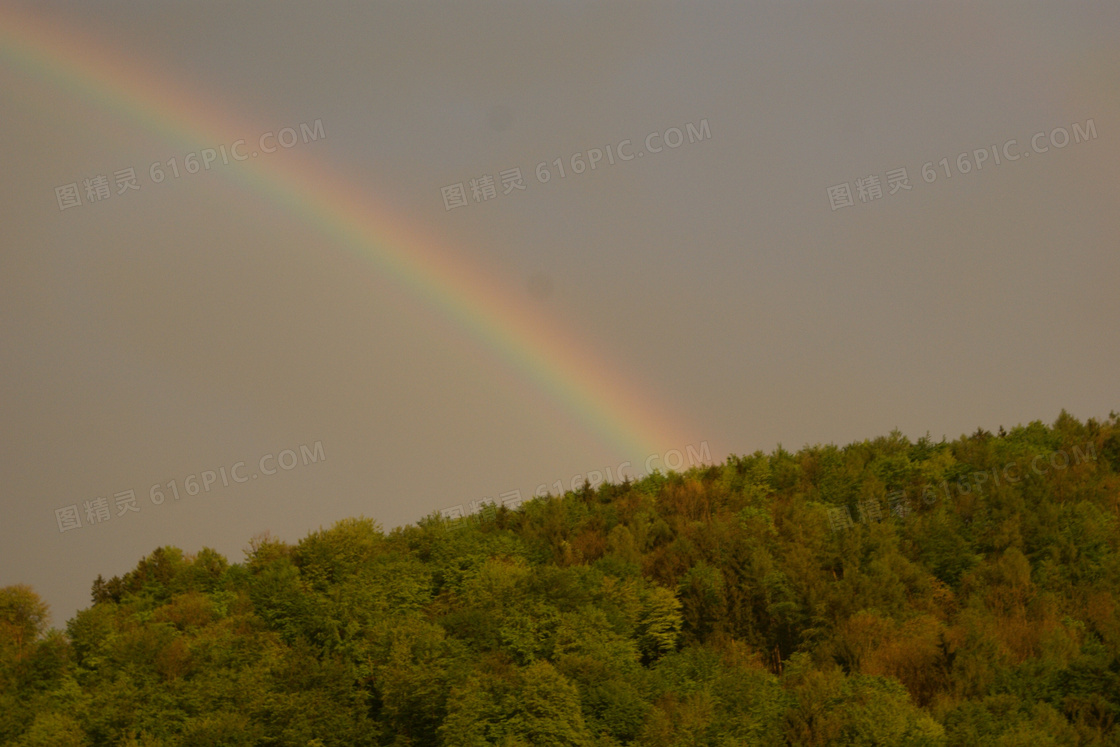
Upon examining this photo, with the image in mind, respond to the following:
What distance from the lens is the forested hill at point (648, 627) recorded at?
79062mm

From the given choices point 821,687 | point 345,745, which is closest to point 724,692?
point 821,687

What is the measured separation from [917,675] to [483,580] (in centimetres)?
3991

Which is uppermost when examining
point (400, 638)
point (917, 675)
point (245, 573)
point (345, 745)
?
point (245, 573)

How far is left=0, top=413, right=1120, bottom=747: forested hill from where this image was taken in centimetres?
7906

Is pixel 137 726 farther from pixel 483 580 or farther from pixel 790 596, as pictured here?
pixel 790 596

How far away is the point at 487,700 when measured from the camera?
266 feet

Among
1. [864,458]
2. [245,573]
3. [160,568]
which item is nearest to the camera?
[245,573]

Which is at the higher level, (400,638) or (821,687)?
(400,638)

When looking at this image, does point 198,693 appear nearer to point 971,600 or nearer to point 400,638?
point 400,638

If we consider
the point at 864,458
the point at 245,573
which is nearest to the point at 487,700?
the point at 245,573

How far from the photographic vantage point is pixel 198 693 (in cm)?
9412

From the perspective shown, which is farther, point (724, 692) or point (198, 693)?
point (198, 693)

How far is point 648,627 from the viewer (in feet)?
355

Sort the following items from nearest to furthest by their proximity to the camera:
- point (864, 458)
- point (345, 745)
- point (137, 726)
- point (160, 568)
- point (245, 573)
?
point (345, 745), point (137, 726), point (245, 573), point (160, 568), point (864, 458)
